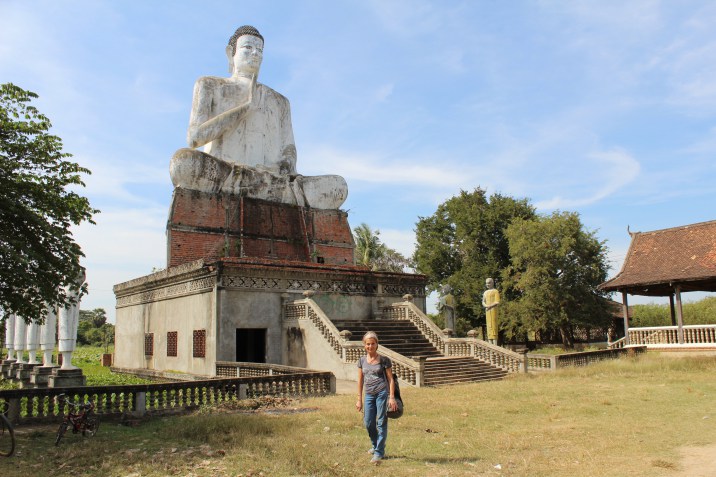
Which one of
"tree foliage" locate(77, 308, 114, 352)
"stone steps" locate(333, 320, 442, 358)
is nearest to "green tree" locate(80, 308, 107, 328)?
"tree foliage" locate(77, 308, 114, 352)

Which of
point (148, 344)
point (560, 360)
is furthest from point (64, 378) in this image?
point (560, 360)

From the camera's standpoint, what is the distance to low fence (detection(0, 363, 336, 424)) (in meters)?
9.88

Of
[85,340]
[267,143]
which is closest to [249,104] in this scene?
[267,143]

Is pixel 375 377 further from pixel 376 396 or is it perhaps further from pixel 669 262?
pixel 669 262

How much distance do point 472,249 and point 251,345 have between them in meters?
25.0

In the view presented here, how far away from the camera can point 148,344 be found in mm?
22594

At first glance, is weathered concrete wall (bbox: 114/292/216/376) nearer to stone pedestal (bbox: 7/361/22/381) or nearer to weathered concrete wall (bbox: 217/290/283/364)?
weathered concrete wall (bbox: 217/290/283/364)

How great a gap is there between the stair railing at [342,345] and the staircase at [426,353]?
0.41 meters

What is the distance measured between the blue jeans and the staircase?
28.1 ft

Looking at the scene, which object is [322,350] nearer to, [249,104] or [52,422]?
[52,422]

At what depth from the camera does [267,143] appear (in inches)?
1067

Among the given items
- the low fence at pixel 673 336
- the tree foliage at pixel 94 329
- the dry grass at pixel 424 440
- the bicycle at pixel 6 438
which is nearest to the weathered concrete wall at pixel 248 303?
the dry grass at pixel 424 440

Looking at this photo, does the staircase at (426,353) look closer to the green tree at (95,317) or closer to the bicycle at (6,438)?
the bicycle at (6,438)

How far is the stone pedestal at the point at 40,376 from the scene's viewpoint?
1606 centimetres
